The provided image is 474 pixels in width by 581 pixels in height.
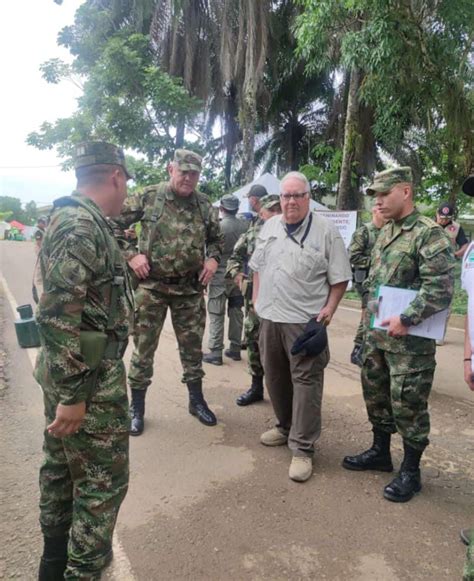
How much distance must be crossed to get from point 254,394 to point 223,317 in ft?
4.79

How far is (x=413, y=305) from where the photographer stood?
244cm

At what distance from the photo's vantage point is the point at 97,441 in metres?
1.71

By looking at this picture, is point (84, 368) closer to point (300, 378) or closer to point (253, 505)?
point (253, 505)

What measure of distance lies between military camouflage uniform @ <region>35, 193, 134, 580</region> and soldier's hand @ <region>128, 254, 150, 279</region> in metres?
1.32

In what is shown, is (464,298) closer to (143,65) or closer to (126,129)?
(126,129)

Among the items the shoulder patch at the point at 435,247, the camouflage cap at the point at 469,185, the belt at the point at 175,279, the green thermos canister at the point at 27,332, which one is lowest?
the green thermos canister at the point at 27,332

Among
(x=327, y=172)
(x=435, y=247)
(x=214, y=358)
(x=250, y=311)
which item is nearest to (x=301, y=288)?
(x=435, y=247)

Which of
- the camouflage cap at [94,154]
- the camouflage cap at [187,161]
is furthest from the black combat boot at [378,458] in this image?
the camouflage cap at [94,154]

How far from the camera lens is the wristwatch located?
243 cm

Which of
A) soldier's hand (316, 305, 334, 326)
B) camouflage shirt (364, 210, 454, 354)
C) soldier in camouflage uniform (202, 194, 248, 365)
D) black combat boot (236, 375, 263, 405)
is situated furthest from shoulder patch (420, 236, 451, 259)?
soldier in camouflage uniform (202, 194, 248, 365)

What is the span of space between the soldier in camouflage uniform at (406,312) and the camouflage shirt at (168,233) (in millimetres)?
1298

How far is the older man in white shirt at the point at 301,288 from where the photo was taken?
2.82m

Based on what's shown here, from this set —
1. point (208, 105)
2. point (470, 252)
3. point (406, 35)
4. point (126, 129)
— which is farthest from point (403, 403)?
point (208, 105)

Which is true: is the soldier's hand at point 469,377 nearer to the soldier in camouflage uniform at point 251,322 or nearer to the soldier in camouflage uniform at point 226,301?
the soldier in camouflage uniform at point 251,322
